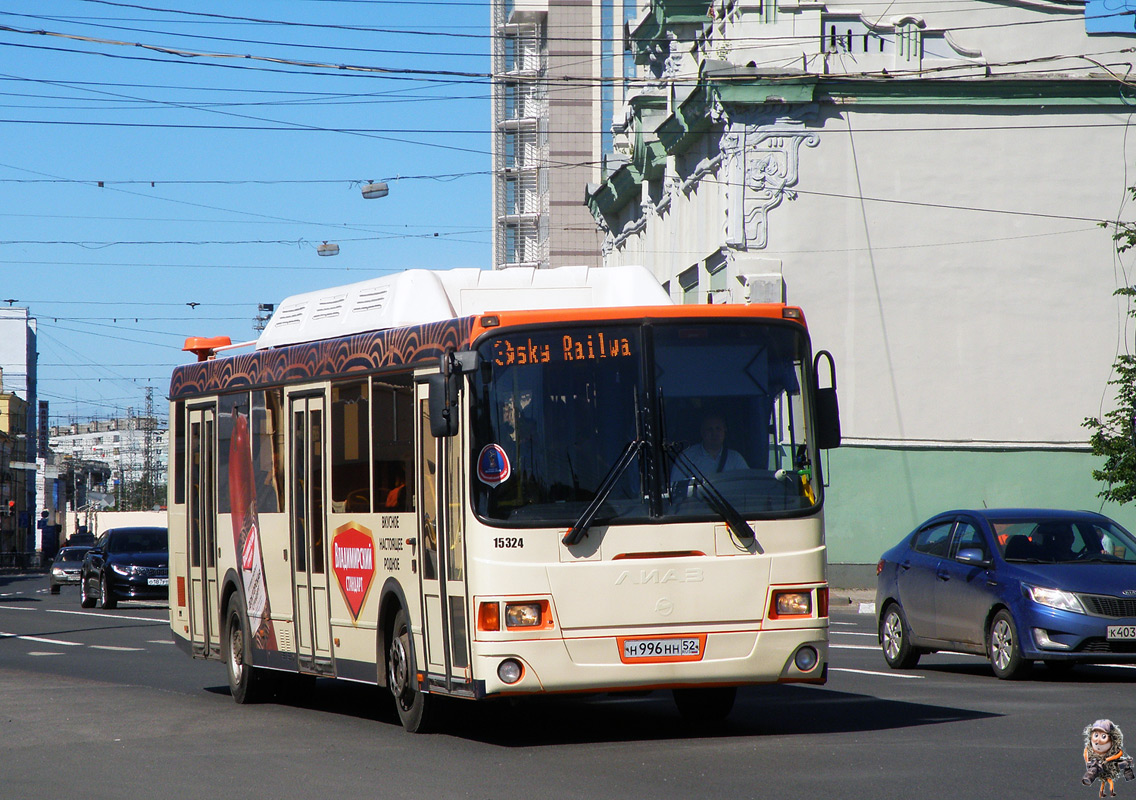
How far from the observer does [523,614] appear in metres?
9.97

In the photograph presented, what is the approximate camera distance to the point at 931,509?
117 ft

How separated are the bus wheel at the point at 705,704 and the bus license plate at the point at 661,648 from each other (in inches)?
53.7

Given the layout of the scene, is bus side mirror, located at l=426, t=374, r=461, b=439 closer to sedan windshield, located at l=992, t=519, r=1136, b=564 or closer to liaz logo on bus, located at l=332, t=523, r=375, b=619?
liaz logo on bus, located at l=332, t=523, r=375, b=619

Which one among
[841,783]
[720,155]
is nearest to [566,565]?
[841,783]

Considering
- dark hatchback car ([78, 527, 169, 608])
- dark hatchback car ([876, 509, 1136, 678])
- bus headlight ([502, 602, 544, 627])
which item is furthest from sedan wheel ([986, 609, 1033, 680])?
dark hatchback car ([78, 527, 169, 608])

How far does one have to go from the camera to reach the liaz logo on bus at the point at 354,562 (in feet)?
38.2

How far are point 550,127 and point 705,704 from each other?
7892cm

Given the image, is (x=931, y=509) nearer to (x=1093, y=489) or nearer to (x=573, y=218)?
(x=1093, y=489)

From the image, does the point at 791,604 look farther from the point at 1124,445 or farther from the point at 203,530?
the point at 1124,445

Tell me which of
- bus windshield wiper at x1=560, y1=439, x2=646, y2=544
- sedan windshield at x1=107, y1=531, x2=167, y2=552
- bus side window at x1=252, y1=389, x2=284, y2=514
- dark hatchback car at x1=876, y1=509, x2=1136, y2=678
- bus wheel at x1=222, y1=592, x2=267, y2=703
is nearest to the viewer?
bus windshield wiper at x1=560, y1=439, x2=646, y2=544

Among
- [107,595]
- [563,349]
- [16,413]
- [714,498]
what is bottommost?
[107,595]

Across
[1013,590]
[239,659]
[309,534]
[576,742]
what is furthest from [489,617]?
[1013,590]

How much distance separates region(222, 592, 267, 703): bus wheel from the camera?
14000mm

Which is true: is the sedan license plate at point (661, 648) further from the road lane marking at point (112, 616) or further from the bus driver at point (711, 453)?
the road lane marking at point (112, 616)
